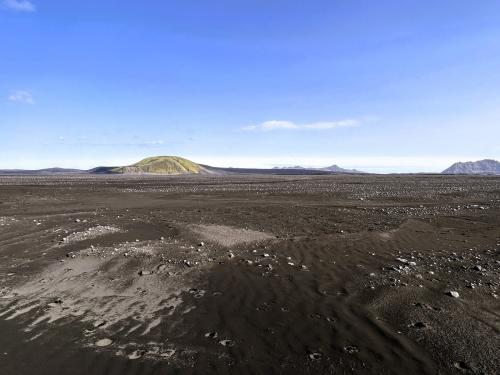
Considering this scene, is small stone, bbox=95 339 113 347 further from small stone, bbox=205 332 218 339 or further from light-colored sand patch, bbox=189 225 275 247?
light-colored sand patch, bbox=189 225 275 247

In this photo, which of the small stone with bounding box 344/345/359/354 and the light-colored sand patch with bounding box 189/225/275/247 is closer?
the small stone with bounding box 344/345/359/354

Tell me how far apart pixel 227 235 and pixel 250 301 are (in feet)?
35.6

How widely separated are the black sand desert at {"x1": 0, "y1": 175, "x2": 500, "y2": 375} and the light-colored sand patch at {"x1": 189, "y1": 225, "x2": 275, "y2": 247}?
18 cm

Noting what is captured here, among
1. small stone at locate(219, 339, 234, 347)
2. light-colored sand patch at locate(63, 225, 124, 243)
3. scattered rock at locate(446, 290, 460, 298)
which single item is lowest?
small stone at locate(219, 339, 234, 347)

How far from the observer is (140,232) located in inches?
940

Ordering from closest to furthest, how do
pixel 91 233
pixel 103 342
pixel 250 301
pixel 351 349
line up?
pixel 351 349 < pixel 103 342 < pixel 250 301 < pixel 91 233

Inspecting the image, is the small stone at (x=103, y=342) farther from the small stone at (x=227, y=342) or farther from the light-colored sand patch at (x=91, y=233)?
the light-colored sand patch at (x=91, y=233)

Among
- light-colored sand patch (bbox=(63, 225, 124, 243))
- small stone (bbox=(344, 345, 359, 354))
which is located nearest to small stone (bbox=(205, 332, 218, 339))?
small stone (bbox=(344, 345, 359, 354))

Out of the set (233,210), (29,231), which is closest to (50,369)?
(29,231)

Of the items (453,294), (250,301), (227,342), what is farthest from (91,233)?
(453,294)

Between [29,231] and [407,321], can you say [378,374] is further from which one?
[29,231]

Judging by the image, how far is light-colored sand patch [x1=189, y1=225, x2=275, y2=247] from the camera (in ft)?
69.9

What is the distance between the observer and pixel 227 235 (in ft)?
75.4

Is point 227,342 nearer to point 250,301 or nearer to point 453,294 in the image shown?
point 250,301
